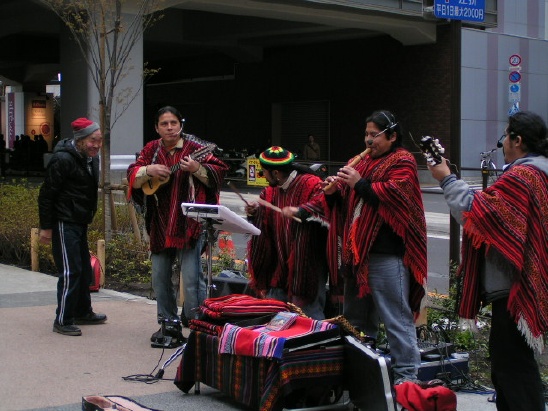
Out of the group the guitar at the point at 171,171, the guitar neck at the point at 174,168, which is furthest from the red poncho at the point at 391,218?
the guitar neck at the point at 174,168

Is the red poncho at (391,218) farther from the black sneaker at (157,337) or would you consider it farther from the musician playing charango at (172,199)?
the black sneaker at (157,337)

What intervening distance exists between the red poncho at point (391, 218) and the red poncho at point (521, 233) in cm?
93

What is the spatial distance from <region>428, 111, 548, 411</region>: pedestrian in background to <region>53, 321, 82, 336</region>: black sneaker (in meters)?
3.87

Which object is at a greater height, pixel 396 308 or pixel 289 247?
pixel 289 247

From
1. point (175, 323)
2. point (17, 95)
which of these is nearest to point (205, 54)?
point (17, 95)

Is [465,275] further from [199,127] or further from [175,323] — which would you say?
[199,127]

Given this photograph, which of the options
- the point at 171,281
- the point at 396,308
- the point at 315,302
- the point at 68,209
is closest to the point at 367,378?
the point at 396,308

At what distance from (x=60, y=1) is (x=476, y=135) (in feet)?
64.7

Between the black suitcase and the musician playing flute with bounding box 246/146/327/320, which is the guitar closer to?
the musician playing flute with bounding box 246/146/327/320

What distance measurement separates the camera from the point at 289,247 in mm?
6289

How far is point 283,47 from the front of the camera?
34.1 metres

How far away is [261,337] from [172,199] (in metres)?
2.17

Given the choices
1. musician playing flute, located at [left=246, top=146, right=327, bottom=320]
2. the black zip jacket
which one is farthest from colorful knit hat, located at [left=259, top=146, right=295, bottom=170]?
the black zip jacket

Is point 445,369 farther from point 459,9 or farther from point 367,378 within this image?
point 459,9
